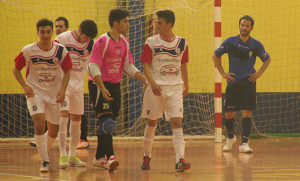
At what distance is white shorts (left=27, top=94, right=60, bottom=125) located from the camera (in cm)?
550

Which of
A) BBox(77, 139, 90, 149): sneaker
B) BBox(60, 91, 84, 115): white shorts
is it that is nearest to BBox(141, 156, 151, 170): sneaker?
BBox(60, 91, 84, 115): white shorts

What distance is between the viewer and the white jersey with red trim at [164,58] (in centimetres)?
573

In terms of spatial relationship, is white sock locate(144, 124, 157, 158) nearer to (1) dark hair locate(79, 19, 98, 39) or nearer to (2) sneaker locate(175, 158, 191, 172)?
(2) sneaker locate(175, 158, 191, 172)

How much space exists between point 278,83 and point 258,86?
40 centimetres

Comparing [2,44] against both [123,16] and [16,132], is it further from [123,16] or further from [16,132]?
[123,16]

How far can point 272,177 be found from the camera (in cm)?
511

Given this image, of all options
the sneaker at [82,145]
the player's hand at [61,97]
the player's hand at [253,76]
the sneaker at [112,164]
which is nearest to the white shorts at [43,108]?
the player's hand at [61,97]

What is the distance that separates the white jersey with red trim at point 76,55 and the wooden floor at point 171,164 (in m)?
0.96

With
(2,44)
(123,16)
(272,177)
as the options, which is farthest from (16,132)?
(272,177)

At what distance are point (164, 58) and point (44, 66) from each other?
124cm

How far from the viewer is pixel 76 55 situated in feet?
21.0

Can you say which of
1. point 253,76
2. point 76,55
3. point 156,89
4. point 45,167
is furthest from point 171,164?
point 253,76

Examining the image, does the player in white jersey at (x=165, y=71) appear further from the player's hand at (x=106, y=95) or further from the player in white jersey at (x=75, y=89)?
the player in white jersey at (x=75, y=89)

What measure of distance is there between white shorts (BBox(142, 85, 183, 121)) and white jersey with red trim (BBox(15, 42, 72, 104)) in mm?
918
